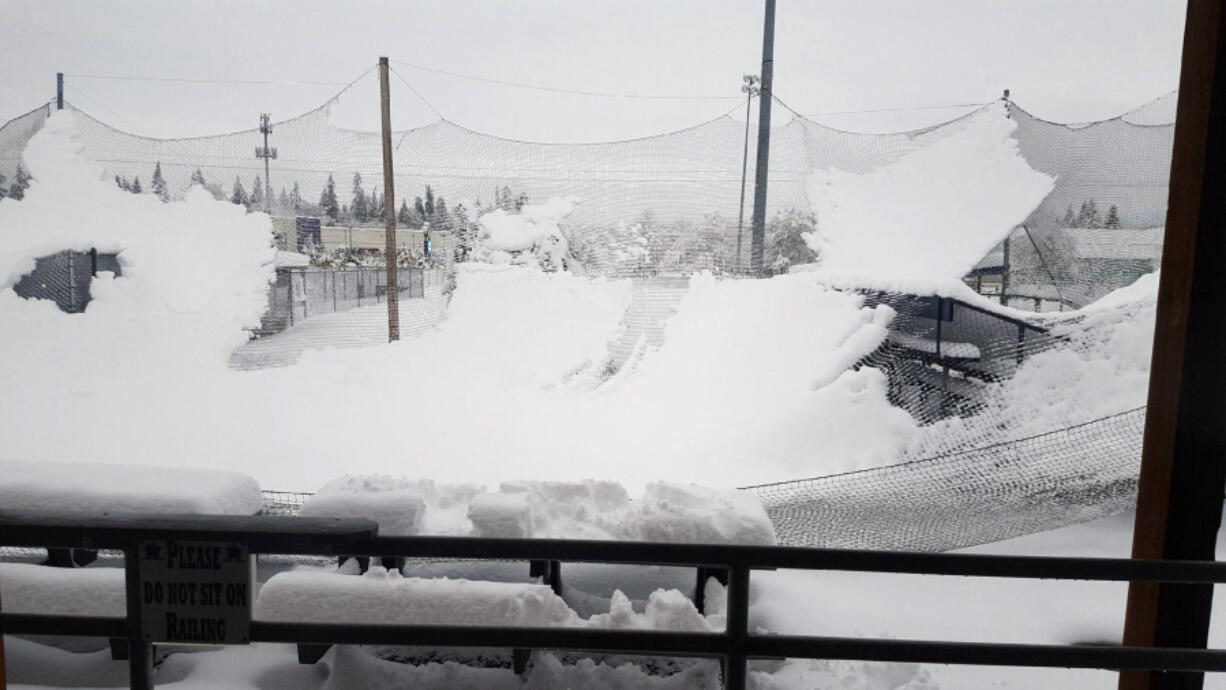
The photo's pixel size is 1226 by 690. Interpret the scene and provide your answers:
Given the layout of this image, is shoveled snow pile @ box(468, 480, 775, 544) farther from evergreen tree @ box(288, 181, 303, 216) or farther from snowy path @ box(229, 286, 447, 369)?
evergreen tree @ box(288, 181, 303, 216)

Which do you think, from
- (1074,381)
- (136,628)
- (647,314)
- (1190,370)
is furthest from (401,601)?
(1074,381)

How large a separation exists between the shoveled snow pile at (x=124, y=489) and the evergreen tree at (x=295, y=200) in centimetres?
226

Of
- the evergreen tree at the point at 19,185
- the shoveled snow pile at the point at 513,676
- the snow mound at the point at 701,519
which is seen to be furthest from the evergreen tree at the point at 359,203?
the shoveled snow pile at the point at 513,676

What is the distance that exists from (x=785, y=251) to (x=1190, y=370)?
131 inches

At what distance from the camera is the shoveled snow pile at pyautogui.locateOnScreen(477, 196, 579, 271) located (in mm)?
4953

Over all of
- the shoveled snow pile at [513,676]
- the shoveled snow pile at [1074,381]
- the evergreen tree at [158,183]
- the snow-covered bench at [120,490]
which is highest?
the evergreen tree at [158,183]

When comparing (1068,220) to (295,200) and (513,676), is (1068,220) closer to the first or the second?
(513,676)

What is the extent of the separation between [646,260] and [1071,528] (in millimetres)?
2799

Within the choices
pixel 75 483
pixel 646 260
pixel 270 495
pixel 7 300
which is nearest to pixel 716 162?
pixel 646 260

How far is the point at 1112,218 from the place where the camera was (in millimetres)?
4555

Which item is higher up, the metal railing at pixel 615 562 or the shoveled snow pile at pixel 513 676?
the metal railing at pixel 615 562

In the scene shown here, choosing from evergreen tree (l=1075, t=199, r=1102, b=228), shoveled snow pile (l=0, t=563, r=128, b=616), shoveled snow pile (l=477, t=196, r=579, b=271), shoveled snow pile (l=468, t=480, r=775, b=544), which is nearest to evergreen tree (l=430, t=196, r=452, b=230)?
shoveled snow pile (l=477, t=196, r=579, b=271)

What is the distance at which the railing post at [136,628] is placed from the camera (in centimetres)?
109

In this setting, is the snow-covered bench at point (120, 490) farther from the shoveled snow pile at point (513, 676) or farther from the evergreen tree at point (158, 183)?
the evergreen tree at point (158, 183)
